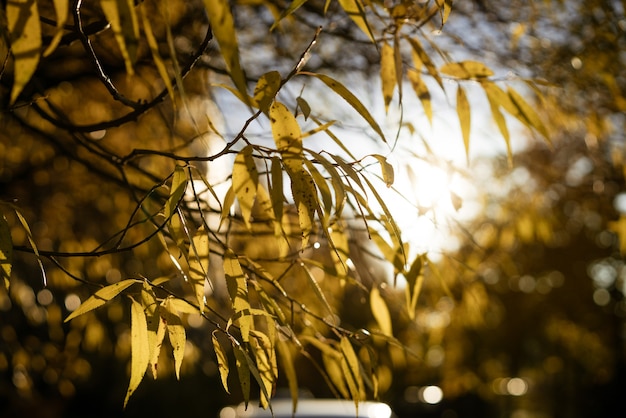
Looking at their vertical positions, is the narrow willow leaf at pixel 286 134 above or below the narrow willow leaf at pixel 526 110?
below

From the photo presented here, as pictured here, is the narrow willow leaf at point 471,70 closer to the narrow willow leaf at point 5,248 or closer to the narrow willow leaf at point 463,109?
the narrow willow leaf at point 463,109

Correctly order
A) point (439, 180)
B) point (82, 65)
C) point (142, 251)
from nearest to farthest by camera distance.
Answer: point (439, 180) < point (82, 65) < point (142, 251)

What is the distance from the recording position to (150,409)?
9016 mm

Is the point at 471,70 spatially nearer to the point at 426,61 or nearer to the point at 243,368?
the point at 426,61

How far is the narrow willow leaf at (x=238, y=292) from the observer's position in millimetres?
767

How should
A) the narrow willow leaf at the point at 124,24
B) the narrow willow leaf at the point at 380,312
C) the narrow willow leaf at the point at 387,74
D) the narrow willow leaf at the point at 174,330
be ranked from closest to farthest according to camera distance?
the narrow willow leaf at the point at 124,24 → the narrow willow leaf at the point at 174,330 → the narrow willow leaf at the point at 387,74 → the narrow willow leaf at the point at 380,312

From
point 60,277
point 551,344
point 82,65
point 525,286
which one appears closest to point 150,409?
point 525,286

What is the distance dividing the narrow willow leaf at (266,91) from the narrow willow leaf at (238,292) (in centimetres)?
23

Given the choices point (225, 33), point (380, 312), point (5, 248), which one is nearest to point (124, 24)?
point (225, 33)

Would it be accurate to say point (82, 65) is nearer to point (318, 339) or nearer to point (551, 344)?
point (318, 339)

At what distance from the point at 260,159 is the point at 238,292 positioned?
0.65 meters

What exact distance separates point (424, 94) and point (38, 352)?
2403 mm

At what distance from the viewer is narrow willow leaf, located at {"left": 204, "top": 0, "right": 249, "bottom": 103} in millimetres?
524

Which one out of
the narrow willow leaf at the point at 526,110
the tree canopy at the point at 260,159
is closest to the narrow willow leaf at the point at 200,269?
the tree canopy at the point at 260,159
